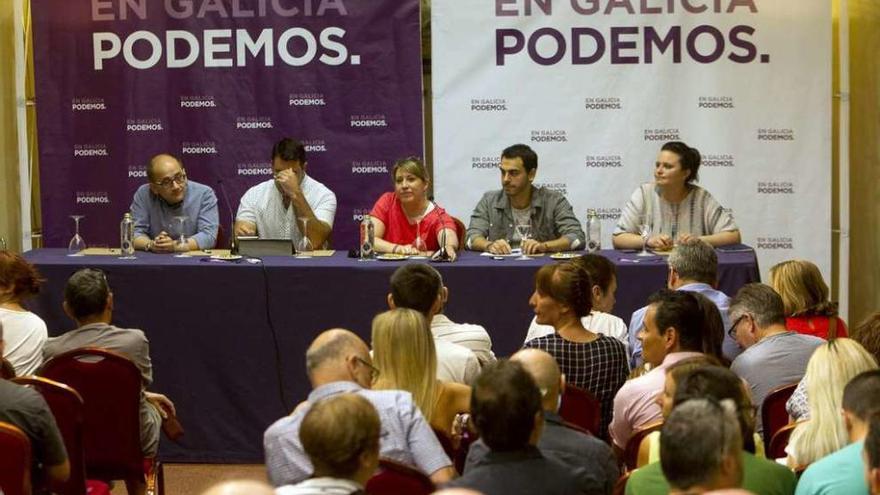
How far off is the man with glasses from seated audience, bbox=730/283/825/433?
340 centimetres

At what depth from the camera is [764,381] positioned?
178 inches

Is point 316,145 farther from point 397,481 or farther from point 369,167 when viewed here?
point 397,481

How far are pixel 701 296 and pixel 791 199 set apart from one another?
154 inches

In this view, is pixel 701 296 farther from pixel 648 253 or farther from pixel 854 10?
pixel 854 10

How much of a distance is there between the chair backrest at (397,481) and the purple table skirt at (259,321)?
10.1 ft

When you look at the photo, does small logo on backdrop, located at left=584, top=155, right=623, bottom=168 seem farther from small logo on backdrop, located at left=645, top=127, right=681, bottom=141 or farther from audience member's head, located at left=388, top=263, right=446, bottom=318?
audience member's head, located at left=388, top=263, right=446, bottom=318

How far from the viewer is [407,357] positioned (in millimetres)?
4000

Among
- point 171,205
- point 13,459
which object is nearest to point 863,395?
point 13,459

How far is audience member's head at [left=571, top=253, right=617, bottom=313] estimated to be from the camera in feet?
17.3


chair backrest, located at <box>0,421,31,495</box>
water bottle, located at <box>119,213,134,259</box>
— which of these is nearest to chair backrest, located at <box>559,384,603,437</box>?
chair backrest, located at <box>0,421,31,495</box>

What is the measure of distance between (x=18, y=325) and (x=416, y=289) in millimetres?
1466

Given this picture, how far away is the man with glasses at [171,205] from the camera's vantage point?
731 cm

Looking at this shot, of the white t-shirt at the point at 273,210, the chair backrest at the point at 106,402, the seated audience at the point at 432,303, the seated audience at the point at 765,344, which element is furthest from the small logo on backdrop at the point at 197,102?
the seated audience at the point at 765,344

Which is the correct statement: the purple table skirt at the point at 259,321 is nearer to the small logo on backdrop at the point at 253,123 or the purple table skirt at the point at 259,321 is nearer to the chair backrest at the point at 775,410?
the chair backrest at the point at 775,410
